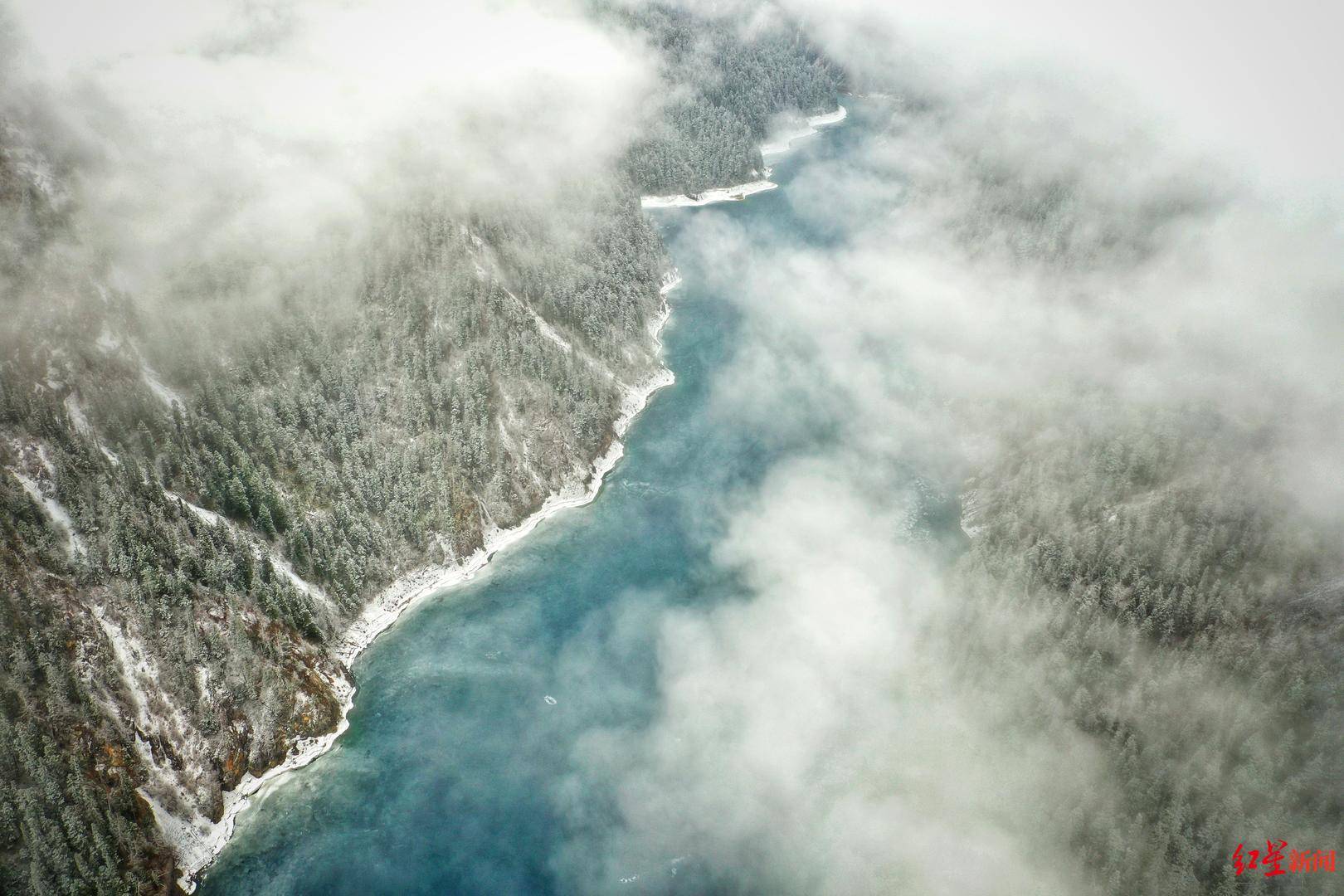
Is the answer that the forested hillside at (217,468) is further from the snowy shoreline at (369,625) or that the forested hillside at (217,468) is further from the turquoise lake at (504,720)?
the turquoise lake at (504,720)

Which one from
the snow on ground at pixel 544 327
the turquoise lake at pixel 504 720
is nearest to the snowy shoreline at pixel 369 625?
the turquoise lake at pixel 504 720

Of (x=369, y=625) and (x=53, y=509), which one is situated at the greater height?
(x=53, y=509)

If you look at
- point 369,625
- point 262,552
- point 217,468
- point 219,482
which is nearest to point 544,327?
point 217,468

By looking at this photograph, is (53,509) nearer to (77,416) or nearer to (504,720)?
(77,416)

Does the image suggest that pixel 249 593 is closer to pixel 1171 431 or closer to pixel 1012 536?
pixel 1012 536

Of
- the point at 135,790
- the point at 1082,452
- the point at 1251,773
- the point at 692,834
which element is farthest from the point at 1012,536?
the point at 135,790

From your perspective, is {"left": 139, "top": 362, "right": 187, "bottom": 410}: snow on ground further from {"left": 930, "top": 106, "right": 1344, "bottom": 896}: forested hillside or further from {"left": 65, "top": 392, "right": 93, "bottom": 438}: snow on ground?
{"left": 930, "top": 106, "right": 1344, "bottom": 896}: forested hillside

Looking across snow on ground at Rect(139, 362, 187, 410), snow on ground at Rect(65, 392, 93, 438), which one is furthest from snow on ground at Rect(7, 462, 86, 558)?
snow on ground at Rect(139, 362, 187, 410)
